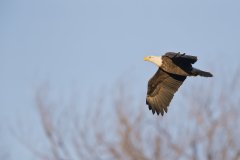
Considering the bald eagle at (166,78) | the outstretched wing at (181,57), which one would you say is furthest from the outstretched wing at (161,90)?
the outstretched wing at (181,57)

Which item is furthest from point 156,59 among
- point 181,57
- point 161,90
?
point 161,90

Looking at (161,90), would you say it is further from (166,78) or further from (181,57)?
(181,57)

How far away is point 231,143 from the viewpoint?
2441 centimetres

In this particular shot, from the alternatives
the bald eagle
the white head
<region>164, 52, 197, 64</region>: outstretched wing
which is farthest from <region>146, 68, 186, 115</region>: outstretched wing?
<region>164, 52, 197, 64</region>: outstretched wing

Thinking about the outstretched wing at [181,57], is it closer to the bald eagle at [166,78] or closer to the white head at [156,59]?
the bald eagle at [166,78]

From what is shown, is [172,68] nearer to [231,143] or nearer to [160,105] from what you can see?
[160,105]

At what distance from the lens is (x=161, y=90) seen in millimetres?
17453

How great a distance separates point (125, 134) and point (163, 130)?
36.7 inches

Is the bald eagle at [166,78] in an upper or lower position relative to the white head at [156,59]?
lower

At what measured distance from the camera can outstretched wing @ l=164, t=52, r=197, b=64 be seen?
636 inches

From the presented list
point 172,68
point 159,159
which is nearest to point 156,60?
point 172,68

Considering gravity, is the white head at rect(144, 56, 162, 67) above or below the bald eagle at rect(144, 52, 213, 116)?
above

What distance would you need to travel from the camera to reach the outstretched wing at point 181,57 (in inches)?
636

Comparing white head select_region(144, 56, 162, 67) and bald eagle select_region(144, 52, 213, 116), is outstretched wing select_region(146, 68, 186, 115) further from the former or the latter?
white head select_region(144, 56, 162, 67)
